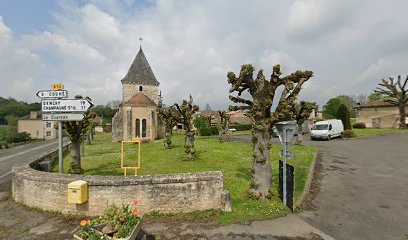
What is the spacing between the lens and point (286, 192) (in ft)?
23.6

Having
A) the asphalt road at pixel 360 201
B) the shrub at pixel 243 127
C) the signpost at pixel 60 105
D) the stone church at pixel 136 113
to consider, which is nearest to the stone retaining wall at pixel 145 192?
the signpost at pixel 60 105

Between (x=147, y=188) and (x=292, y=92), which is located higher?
(x=292, y=92)

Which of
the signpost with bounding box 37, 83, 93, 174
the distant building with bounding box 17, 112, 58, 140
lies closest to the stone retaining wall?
the signpost with bounding box 37, 83, 93, 174

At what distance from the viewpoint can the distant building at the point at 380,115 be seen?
39938 mm

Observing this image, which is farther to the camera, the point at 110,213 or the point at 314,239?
the point at 314,239

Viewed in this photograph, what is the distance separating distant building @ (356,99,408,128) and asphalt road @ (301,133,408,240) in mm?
34551

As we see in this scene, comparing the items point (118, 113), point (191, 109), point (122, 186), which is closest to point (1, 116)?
point (118, 113)

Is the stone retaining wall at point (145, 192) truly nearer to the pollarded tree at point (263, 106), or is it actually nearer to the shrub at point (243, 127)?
the pollarded tree at point (263, 106)

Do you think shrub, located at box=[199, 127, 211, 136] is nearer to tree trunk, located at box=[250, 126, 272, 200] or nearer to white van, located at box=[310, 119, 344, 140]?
white van, located at box=[310, 119, 344, 140]

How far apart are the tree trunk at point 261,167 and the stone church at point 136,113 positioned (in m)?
25.8

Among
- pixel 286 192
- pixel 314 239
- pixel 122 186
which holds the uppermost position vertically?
pixel 122 186

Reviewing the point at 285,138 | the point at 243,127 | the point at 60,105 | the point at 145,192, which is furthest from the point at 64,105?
the point at 243,127

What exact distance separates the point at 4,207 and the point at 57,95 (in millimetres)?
4212

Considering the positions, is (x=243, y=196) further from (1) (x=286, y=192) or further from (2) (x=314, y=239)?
(2) (x=314, y=239)
